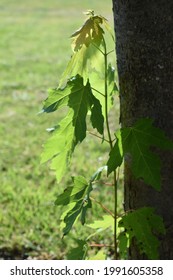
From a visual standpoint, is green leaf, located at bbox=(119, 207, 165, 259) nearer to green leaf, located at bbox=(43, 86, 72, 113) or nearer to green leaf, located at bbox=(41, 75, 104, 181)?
green leaf, located at bbox=(41, 75, 104, 181)

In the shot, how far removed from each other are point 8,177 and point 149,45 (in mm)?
3014

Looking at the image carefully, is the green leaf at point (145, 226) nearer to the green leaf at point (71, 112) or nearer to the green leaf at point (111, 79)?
the green leaf at point (71, 112)

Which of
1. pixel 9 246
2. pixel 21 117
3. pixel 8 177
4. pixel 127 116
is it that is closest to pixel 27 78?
pixel 21 117

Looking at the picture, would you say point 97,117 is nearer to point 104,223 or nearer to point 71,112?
point 71,112

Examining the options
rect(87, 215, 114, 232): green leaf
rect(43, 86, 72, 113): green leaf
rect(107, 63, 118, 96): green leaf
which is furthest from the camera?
rect(87, 215, 114, 232): green leaf

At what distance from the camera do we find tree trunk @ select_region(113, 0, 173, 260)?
195cm

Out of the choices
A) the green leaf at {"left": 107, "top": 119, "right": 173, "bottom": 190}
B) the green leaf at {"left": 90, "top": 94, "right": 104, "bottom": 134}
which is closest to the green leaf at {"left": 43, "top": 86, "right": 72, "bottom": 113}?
the green leaf at {"left": 90, "top": 94, "right": 104, "bottom": 134}

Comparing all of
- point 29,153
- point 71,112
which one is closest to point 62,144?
point 71,112

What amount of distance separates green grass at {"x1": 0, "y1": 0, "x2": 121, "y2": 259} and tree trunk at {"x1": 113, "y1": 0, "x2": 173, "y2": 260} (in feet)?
3.37

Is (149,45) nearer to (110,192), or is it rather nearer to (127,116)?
(127,116)

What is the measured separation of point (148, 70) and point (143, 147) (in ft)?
0.87

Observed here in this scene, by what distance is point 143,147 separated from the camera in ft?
6.48

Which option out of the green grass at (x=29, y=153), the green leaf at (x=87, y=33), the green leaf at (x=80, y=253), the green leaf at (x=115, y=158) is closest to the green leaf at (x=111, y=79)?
the green leaf at (x=87, y=33)

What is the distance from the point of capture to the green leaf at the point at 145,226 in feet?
6.82
